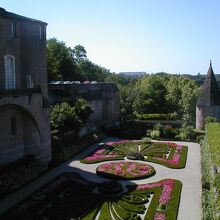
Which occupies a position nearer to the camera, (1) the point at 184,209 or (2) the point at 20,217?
(2) the point at 20,217

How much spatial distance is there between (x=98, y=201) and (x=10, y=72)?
38.9ft

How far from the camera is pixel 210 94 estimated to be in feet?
142

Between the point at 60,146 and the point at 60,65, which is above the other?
the point at 60,65

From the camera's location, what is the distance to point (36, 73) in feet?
92.1

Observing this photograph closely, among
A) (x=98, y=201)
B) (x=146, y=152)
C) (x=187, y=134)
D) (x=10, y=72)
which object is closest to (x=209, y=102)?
(x=187, y=134)

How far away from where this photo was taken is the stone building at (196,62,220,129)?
140 ft

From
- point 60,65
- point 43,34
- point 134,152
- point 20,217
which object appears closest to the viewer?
point 20,217

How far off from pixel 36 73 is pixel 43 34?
11.3 ft

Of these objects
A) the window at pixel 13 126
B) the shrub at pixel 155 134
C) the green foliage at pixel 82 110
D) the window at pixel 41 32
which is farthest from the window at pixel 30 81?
the shrub at pixel 155 134

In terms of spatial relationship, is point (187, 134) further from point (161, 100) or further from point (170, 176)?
point (161, 100)

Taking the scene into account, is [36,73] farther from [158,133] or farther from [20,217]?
[158,133]

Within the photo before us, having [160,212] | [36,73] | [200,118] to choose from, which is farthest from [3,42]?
[200,118]

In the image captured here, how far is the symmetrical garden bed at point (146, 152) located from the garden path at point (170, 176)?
80 centimetres

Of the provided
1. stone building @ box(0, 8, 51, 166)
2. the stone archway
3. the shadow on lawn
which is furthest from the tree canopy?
the shadow on lawn
